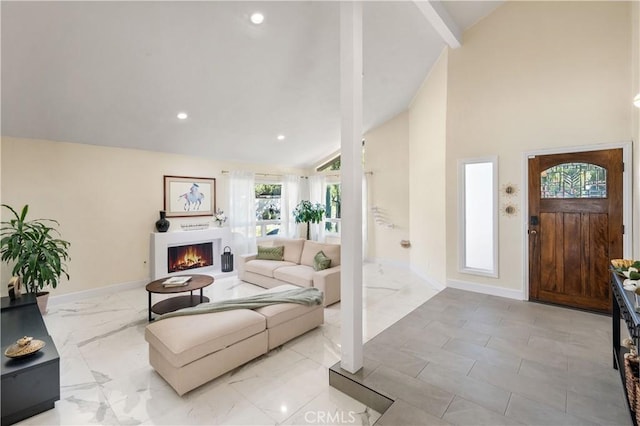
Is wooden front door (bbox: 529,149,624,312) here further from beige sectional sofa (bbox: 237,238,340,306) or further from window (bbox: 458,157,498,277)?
beige sectional sofa (bbox: 237,238,340,306)

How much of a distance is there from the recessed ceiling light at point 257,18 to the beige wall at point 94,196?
3319 mm

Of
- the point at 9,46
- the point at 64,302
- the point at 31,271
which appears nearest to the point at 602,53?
the point at 9,46

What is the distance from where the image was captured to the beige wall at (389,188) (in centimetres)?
636

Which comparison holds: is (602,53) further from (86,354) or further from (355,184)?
(86,354)

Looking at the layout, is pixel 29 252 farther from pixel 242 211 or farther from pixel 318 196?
pixel 318 196

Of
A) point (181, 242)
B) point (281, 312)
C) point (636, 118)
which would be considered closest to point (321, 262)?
point (281, 312)

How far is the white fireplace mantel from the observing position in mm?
5133

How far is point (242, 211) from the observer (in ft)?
21.7

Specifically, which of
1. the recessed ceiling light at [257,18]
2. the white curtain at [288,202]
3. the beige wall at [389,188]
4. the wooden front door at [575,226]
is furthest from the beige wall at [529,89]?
the white curtain at [288,202]

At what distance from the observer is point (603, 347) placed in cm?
266

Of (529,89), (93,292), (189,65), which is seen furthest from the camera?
(93,292)

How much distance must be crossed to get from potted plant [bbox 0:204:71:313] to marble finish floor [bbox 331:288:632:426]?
388 centimetres

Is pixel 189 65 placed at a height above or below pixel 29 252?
above

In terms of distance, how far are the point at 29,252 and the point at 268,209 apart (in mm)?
4521
